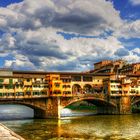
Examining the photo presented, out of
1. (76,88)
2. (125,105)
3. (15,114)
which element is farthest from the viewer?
(76,88)

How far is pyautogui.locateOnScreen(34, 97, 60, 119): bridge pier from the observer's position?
83.1 metres

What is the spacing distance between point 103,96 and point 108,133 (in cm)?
4054

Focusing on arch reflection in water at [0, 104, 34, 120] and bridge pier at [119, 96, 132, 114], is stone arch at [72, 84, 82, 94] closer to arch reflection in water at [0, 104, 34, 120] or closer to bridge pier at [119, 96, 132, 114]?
bridge pier at [119, 96, 132, 114]

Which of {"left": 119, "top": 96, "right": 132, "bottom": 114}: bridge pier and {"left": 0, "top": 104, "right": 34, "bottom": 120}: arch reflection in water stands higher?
{"left": 119, "top": 96, "right": 132, "bottom": 114}: bridge pier

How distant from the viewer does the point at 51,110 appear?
3290 inches

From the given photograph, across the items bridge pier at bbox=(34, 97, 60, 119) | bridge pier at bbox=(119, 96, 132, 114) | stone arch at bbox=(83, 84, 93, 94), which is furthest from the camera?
stone arch at bbox=(83, 84, 93, 94)

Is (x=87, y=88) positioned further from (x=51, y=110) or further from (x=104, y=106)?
(x=51, y=110)

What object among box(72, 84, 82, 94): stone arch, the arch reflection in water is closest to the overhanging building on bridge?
box(72, 84, 82, 94): stone arch

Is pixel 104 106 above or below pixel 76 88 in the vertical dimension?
below

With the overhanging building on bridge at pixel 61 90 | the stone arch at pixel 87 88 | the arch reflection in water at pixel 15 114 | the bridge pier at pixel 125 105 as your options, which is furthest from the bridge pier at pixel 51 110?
the stone arch at pixel 87 88

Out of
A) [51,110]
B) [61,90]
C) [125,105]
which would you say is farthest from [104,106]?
[51,110]

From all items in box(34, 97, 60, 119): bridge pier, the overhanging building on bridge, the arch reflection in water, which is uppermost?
the overhanging building on bridge

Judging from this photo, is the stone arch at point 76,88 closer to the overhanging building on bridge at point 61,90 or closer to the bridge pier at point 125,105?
the overhanging building on bridge at point 61,90

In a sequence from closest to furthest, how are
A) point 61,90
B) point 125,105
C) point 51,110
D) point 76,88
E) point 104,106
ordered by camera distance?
point 51,110 < point 61,90 < point 125,105 < point 104,106 < point 76,88
